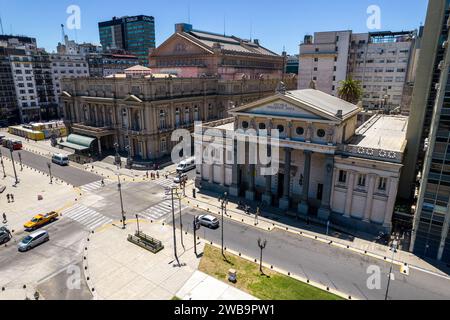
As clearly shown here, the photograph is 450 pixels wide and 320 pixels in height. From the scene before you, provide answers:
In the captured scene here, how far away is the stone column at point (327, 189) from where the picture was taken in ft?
130

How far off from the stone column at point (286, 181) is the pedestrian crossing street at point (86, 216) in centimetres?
2582

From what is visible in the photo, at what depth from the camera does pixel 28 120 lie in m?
115

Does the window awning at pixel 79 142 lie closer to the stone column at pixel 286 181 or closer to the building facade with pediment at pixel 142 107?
the building facade with pediment at pixel 142 107

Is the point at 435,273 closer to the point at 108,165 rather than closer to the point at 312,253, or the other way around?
the point at 312,253

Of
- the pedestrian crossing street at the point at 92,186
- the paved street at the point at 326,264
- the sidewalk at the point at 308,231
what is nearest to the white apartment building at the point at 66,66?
the pedestrian crossing street at the point at 92,186

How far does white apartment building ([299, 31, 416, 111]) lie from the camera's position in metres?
92.1

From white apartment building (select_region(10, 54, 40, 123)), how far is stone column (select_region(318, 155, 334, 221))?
4711 inches

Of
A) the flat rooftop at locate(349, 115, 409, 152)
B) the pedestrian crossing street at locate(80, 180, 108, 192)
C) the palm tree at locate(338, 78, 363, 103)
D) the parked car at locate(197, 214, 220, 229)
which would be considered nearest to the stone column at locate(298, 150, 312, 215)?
the flat rooftop at locate(349, 115, 409, 152)

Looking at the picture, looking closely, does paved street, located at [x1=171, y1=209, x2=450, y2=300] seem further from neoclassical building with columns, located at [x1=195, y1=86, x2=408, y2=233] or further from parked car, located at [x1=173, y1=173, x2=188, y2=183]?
parked car, located at [x1=173, y1=173, x2=188, y2=183]

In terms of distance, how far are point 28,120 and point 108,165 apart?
71.4m

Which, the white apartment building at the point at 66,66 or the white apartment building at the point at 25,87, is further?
the white apartment building at the point at 66,66

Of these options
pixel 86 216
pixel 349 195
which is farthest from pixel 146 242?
pixel 349 195
